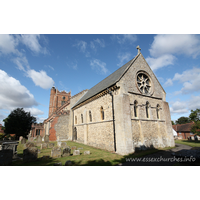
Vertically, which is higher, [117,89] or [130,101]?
[117,89]

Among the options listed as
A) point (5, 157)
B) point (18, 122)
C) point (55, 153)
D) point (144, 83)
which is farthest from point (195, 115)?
point (18, 122)

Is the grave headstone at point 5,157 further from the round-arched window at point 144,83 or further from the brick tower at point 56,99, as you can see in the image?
the brick tower at point 56,99

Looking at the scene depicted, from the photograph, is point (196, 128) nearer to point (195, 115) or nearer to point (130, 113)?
point (195, 115)

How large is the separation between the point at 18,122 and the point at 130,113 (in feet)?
109

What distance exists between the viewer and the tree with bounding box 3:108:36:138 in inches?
1216

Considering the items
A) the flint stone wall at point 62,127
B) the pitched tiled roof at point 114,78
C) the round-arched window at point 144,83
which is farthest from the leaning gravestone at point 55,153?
the flint stone wall at point 62,127

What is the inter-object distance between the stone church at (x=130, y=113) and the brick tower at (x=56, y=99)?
39843mm

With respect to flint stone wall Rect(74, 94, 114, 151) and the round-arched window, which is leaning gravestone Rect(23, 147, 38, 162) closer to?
flint stone wall Rect(74, 94, 114, 151)

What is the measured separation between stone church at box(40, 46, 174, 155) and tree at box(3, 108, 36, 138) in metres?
24.9

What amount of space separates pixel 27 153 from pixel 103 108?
27.7 ft

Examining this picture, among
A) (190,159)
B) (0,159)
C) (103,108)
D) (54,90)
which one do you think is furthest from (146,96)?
(54,90)

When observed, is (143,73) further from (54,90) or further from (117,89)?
(54,90)

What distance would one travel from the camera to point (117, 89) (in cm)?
1173

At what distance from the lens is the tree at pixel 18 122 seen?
30875mm
